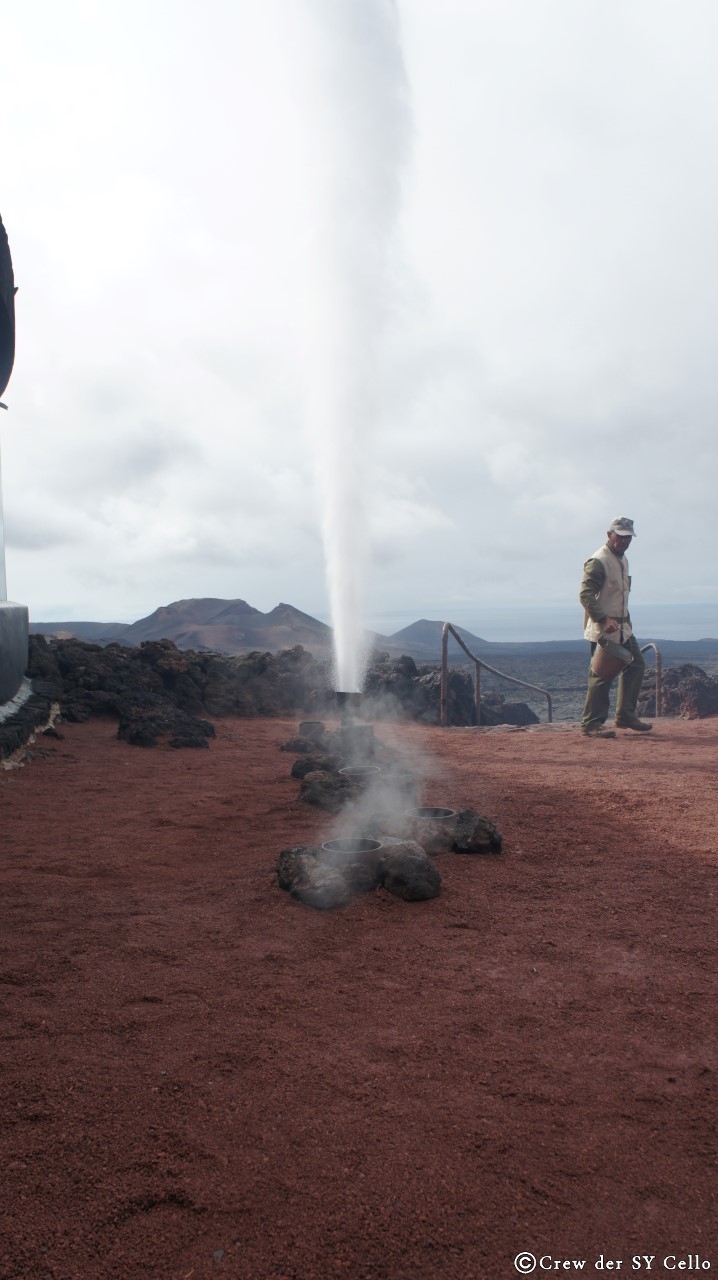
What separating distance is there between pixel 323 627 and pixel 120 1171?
3792cm

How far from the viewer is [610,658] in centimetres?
991

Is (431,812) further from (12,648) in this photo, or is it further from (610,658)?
(12,648)

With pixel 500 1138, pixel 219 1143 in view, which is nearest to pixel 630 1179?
pixel 500 1138

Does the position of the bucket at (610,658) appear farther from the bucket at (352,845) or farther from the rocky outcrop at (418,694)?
the bucket at (352,845)

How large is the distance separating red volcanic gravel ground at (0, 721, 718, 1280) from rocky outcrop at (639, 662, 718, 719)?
450 inches

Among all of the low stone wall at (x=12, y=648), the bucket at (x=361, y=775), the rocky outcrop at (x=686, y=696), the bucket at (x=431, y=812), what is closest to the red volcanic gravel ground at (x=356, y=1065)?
the bucket at (x=431, y=812)

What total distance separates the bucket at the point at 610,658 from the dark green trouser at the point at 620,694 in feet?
0.32

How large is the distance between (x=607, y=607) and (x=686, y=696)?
695cm

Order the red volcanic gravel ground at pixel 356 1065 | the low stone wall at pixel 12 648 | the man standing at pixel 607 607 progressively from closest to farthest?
the red volcanic gravel ground at pixel 356 1065, the low stone wall at pixel 12 648, the man standing at pixel 607 607

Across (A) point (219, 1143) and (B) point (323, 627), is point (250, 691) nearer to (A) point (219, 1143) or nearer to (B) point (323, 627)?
(A) point (219, 1143)

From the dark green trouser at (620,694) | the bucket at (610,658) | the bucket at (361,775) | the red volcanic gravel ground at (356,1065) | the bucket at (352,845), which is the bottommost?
the red volcanic gravel ground at (356,1065)

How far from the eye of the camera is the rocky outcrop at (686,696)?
1541 centimetres

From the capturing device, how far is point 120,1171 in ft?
6.22

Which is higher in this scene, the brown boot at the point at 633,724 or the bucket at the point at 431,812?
the brown boot at the point at 633,724
